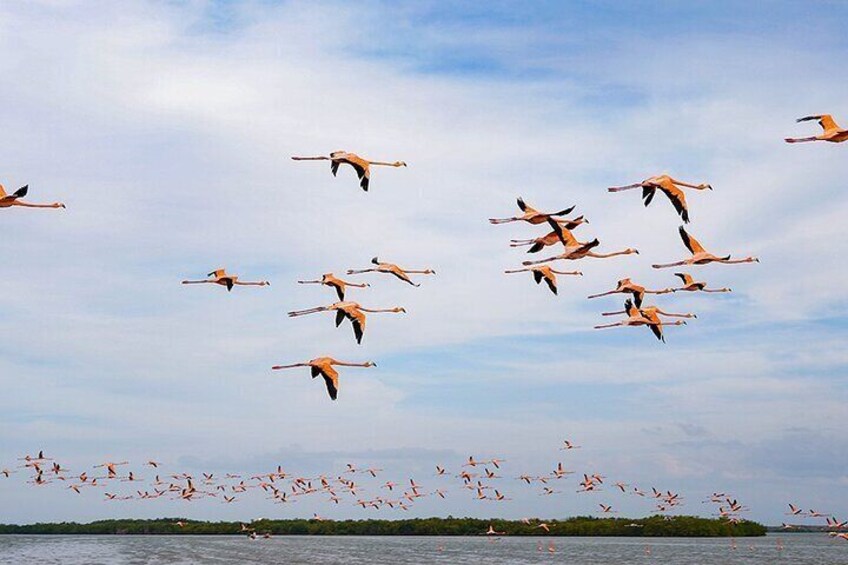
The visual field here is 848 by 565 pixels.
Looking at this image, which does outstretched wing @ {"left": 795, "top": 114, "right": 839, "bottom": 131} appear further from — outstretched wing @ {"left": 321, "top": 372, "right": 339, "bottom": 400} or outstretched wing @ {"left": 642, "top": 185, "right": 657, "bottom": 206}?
outstretched wing @ {"left": 321, "top": 372, "right": 339, "bottom": 400}

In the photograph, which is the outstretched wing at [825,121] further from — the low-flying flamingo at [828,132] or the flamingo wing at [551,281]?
the flamingo wing at [551,281]

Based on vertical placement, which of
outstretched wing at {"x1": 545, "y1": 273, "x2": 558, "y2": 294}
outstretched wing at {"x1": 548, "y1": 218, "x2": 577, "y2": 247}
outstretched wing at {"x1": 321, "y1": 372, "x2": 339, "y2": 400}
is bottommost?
outstretched wing at {"x1": 321, "y1": 372, "x2": 339, "y2": 400}

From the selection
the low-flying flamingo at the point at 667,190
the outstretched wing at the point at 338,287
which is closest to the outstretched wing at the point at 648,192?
the low-flying flamingo at the point at 667,190

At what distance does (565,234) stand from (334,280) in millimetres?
7017

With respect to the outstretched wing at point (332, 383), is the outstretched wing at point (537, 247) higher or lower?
higher

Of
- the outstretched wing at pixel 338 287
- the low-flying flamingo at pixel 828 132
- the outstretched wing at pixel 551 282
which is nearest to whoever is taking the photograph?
the low-flying flamingo at pixel 828 132

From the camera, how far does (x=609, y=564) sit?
270 ft

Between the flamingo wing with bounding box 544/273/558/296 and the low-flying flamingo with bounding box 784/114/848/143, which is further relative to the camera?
the flamingo wing with bounding box 544/273/558/296

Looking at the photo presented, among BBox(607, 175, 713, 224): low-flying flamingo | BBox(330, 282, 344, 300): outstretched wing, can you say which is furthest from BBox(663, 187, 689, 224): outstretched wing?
BBox(330, 282, 344, 300): outstretched wing

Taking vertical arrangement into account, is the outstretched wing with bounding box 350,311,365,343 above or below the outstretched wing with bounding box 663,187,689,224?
below

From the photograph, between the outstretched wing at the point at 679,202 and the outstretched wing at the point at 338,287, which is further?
the outstretched wing at the point at 338,287

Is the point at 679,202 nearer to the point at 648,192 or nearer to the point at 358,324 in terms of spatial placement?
the point at 648,192

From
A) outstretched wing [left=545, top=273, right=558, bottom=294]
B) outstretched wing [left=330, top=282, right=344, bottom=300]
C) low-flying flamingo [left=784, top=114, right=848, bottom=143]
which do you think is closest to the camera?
low-flying flamingo [left=784, top=114, right=848, bottom=143]

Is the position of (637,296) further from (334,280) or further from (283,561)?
(283,561)
